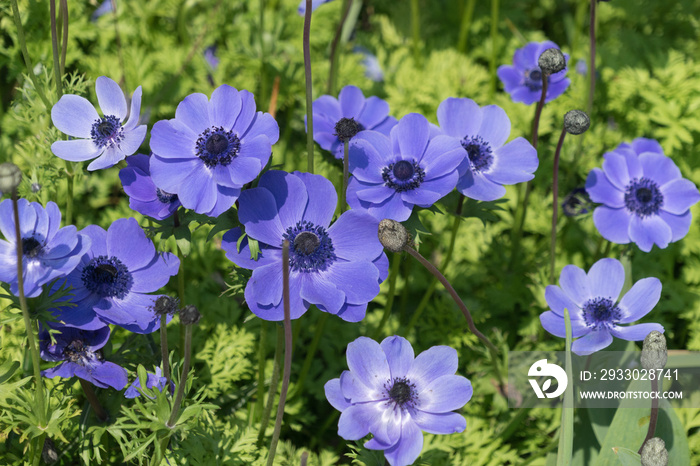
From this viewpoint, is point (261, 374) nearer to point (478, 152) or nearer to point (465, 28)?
point (478, 152)

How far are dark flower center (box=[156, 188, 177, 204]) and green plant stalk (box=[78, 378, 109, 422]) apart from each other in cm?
49

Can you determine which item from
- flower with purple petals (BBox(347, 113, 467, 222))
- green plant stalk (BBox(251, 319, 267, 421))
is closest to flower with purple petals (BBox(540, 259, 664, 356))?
flower with purple petals (BBox(347, 113, 467, 222))

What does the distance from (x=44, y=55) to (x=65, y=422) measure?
1.51 m

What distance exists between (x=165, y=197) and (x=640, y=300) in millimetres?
1360

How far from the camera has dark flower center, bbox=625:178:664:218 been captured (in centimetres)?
212

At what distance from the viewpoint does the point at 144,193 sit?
1.47 meters

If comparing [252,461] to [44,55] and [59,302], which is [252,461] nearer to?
[59,302]

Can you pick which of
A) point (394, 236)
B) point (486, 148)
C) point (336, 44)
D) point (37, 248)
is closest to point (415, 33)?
point (336, 44)

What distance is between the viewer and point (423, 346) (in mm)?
2303

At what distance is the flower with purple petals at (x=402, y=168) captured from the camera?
4.97 ft

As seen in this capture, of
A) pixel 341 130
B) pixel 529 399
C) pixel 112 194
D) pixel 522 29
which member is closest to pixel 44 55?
pixel 112 194

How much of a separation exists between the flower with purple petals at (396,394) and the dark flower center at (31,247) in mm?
757

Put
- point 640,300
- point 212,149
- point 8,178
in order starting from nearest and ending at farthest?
point 8,178
point 212,149
point 640,300

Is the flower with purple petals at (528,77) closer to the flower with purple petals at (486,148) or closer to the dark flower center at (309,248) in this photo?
the flower with purple petals at (486,148)
